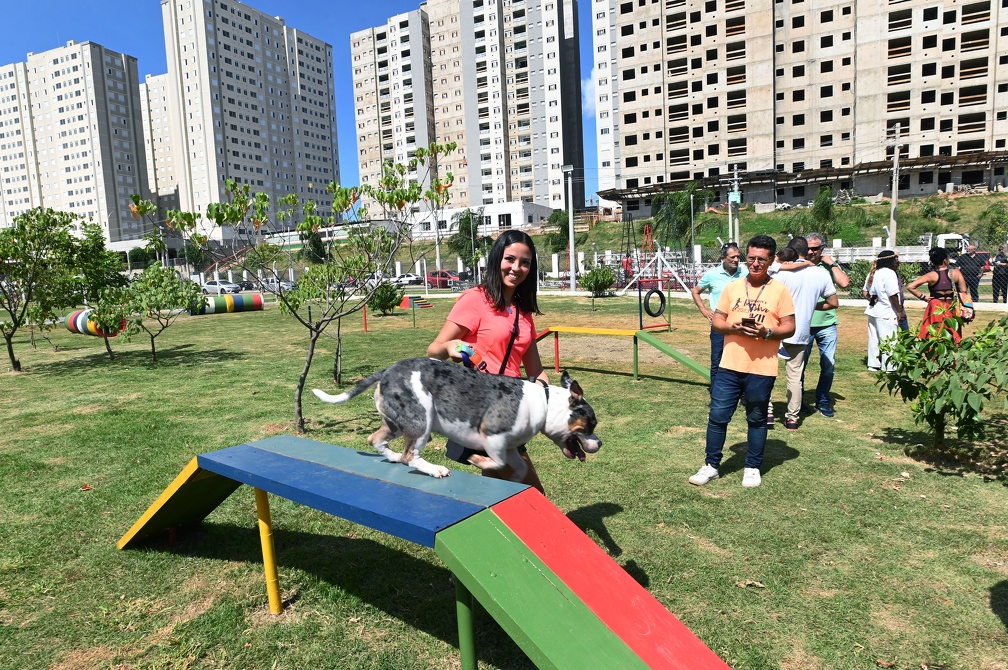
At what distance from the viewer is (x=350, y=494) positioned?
275cm

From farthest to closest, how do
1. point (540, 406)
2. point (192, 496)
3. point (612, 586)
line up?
1. point (192, 496)
2. point (540, 406)
3. point (612, 586)

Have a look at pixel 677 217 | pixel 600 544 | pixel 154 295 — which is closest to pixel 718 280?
pixel 600 544

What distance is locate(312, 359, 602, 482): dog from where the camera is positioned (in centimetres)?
281

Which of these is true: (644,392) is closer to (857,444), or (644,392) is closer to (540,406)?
(857,444)

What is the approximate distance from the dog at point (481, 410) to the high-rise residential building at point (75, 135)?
388 ft

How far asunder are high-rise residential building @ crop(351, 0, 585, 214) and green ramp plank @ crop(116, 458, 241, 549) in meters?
81.8

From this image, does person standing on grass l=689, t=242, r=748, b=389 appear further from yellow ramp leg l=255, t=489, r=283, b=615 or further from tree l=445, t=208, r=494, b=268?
tree l=445, t=208, r=494, b=268

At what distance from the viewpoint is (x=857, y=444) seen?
5992 millimetres

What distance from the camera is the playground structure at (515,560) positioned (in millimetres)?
2072

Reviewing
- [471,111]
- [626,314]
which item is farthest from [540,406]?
[471,111]

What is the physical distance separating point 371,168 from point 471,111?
22.5m

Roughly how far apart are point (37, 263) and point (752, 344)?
13475mm

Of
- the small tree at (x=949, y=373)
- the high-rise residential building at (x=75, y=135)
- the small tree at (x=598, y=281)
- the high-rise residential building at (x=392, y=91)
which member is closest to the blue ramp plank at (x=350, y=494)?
the small tree at (x=949, y=373)

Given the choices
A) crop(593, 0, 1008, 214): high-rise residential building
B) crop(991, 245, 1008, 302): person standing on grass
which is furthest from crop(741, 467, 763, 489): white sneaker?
crop(593, 0, 1008, 214): high-rise residential building
